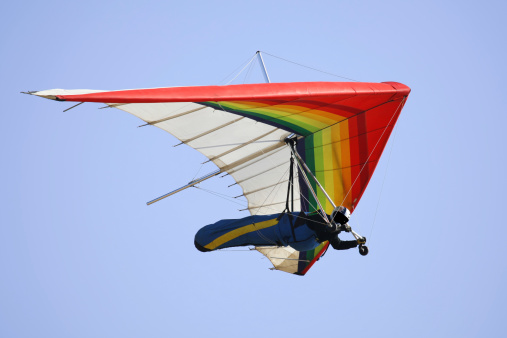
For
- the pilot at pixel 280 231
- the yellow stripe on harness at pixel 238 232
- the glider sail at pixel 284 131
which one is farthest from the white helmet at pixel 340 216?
the glider sail at pixel 284 131

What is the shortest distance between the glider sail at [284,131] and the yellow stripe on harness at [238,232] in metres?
1.26

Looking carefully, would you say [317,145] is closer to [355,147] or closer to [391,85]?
[355,147]

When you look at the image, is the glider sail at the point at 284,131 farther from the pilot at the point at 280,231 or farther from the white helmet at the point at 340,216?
the white helmet at the point at 340,216

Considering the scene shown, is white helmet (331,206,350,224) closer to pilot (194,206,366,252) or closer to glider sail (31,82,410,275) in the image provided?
pilot (194,206,366,252)

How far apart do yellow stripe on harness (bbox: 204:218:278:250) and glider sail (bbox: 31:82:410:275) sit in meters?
1.26

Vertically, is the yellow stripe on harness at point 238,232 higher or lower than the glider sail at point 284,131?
lower

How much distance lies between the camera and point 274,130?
1784 centimetres

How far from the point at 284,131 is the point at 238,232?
2.14 meters

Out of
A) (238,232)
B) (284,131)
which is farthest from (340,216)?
(284,131)

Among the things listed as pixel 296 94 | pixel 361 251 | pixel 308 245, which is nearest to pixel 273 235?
pixel 308 245

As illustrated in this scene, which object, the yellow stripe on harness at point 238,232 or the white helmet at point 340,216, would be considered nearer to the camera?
the white helmet at point 340,216

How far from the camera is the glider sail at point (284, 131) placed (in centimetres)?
1559

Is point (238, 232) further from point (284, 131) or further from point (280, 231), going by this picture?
point (284, 131)

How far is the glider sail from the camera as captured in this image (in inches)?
Result: 614
